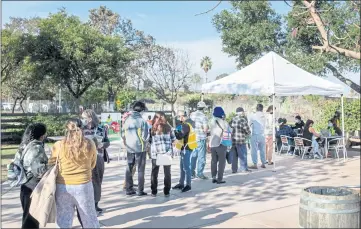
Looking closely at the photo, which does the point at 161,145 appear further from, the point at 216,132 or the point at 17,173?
the point at 17,173

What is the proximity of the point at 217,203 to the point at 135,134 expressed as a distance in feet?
5.95

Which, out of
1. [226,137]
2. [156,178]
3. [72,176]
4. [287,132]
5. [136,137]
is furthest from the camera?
[287,132]

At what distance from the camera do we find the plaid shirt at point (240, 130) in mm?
9273

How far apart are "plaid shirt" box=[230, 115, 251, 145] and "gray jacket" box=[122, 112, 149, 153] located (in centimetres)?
321

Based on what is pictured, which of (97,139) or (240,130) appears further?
(240,130)

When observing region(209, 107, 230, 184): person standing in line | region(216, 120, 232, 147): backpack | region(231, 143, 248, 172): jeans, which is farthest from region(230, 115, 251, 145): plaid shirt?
region(209, 107, 230, 184): person standing in line

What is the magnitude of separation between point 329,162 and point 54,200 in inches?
353

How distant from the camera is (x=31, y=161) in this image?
4.36 metres

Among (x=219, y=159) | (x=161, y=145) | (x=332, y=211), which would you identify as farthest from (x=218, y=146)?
(x=332, y=211)

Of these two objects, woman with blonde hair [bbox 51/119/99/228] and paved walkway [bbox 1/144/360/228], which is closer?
woman with blonde hair [bbox 51/119/99/228]

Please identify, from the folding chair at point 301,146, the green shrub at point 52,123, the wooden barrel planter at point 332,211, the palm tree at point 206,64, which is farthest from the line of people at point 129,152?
the palm tree at point 206,64

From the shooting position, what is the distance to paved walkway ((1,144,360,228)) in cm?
542

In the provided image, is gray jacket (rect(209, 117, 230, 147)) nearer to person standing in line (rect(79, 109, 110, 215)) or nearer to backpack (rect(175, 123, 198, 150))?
backpack (rect(175, 123, 198, 150))

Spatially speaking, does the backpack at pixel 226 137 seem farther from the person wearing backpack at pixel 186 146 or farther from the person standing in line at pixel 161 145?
the person standing in line at pixel 161 145
